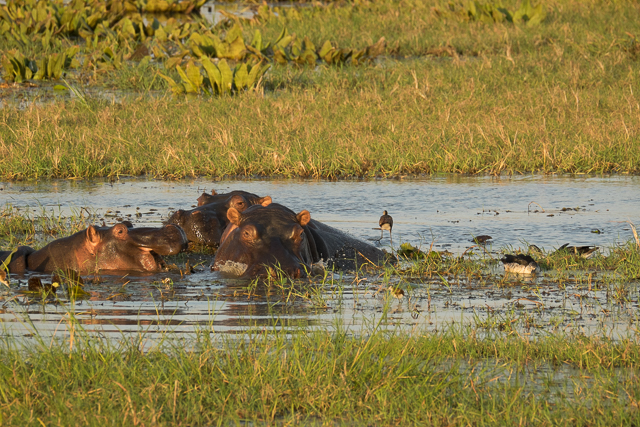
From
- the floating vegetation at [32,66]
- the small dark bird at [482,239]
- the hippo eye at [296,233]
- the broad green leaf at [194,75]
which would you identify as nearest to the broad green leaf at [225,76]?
the broad green leaf at [194,75]

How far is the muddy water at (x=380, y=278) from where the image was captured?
4363 millimetres

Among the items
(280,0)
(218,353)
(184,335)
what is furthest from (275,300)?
(280,0)

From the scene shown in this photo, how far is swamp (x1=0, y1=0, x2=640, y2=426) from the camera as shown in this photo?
10.8 ft

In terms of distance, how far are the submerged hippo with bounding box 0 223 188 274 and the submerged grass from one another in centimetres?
155

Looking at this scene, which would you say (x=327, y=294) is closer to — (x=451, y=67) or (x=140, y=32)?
(x=451, y=67)

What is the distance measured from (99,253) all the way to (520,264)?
2350 millimetres

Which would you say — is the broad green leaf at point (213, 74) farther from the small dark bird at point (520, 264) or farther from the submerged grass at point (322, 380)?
the submerged grass at point (322, 380)

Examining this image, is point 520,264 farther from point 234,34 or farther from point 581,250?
point 234,34

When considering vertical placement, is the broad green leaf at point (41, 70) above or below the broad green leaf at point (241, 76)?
above

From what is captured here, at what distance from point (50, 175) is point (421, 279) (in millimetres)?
4657

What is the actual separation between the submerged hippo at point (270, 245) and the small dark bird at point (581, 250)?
46.8 inches

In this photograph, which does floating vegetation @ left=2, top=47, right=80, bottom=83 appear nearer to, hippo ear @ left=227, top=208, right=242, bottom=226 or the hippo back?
the hippo back

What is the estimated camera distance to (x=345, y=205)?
7.68 meters

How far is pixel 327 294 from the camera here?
4.98 metres
